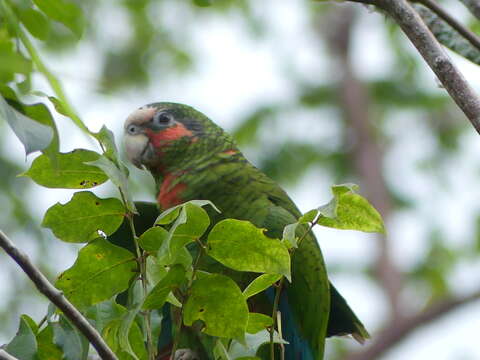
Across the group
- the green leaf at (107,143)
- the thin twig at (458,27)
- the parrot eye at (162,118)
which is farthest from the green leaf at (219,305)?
the parrot eye at (162,118)

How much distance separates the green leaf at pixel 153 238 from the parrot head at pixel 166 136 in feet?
3.65

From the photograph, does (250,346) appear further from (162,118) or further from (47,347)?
(162,118)

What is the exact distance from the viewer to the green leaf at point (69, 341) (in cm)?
110

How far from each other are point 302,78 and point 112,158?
513 cm

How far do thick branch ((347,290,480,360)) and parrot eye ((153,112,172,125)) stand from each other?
2.56 m

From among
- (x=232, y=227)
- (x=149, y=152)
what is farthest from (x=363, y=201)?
(x=149, y=152)

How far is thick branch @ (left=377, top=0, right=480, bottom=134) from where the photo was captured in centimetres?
109

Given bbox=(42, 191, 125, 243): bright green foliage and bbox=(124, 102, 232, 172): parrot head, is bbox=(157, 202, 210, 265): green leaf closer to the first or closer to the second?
bbox=(42, 191, 125, 243): bright green foliage

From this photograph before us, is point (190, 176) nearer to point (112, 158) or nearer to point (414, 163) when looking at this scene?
point (112, 158)

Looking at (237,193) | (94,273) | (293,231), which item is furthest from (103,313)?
(237,193)

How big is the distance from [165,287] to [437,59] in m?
0.49

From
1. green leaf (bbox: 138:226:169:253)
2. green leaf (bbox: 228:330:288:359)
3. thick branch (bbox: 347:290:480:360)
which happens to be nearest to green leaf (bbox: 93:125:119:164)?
green leaf (bbox: 138:226:169:253)

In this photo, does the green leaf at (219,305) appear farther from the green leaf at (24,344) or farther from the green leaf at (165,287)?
the green leaf at (24,344)

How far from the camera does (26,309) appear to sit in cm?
433
